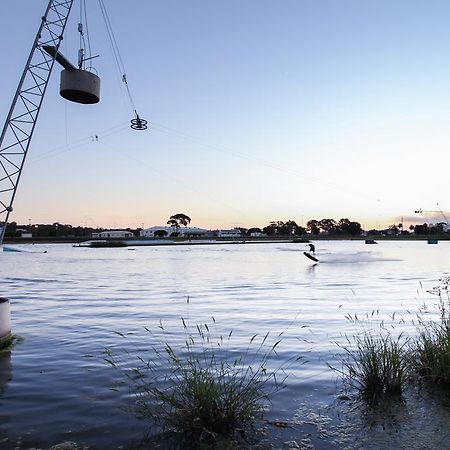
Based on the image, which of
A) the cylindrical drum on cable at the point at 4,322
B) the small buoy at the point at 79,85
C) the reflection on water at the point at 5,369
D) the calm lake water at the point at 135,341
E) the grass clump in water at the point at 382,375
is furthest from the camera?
the small buoy at the point at 79,85

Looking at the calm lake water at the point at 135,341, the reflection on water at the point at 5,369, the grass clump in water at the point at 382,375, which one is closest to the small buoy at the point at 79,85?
the calm lake water at the point at 135,341

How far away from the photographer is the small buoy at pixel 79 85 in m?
20.7

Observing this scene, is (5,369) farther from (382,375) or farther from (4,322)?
(382,375)

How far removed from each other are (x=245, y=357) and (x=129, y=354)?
3215 millimetres

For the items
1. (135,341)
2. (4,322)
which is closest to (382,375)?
(135,341)

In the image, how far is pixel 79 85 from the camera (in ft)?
67.8

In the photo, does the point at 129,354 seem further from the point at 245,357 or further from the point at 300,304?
the point at 300,304

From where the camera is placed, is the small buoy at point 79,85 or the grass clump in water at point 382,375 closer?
the grass clump in water at point 382,375

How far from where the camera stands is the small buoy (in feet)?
67.9

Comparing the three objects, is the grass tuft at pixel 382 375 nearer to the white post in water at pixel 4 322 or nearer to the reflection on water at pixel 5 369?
the reflection on water at pixel 5 369

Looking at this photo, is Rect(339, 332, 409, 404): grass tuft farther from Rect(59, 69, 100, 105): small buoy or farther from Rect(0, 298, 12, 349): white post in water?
Rect(59, 69, 100, 105): small buoy

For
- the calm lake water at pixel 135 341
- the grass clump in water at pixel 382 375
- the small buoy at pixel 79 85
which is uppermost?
the small buoy at pixel 79 85

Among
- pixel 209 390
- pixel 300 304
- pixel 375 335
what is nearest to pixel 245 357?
pixel 375 335

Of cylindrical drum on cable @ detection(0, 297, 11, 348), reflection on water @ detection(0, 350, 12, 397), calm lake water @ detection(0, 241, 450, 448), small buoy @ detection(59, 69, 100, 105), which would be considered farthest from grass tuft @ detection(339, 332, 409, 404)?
small buoy @ detection(59, 69, 100, 105)
